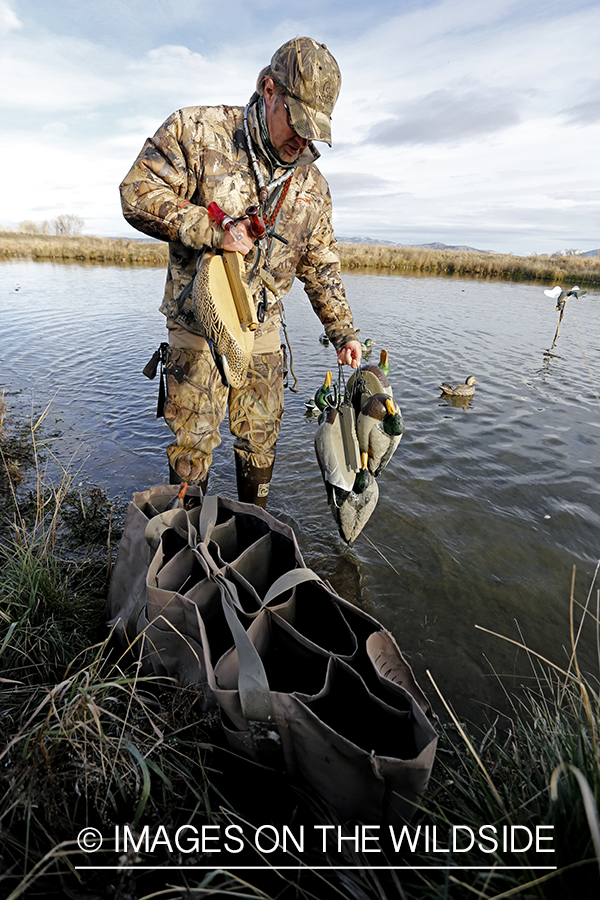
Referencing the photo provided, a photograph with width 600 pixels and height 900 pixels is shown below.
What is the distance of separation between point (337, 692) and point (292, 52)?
3.04 meters

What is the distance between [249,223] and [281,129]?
2.44 ft

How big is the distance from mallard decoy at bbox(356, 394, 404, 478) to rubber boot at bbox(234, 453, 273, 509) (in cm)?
99

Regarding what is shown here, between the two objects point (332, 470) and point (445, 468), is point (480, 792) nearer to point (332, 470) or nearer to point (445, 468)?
point (332, 470)

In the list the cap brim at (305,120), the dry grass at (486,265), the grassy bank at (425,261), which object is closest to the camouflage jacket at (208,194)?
the cap brim at (305,120)

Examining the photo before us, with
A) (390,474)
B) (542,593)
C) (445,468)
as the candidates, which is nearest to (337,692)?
(542,593)

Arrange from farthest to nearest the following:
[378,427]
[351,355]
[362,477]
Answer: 1. [351,355]
2. [362,477]
3. [378,427]

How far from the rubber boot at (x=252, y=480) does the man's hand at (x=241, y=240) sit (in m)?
1.70

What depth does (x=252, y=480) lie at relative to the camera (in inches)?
145

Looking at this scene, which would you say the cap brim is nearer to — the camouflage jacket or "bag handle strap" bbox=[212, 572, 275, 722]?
the camouflage jacket

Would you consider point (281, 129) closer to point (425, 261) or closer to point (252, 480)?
point (252, 480)

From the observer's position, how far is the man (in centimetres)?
238

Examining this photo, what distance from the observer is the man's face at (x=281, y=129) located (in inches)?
99.3

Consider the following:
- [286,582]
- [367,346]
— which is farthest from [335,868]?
[367,346]

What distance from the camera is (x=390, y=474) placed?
542 cm
